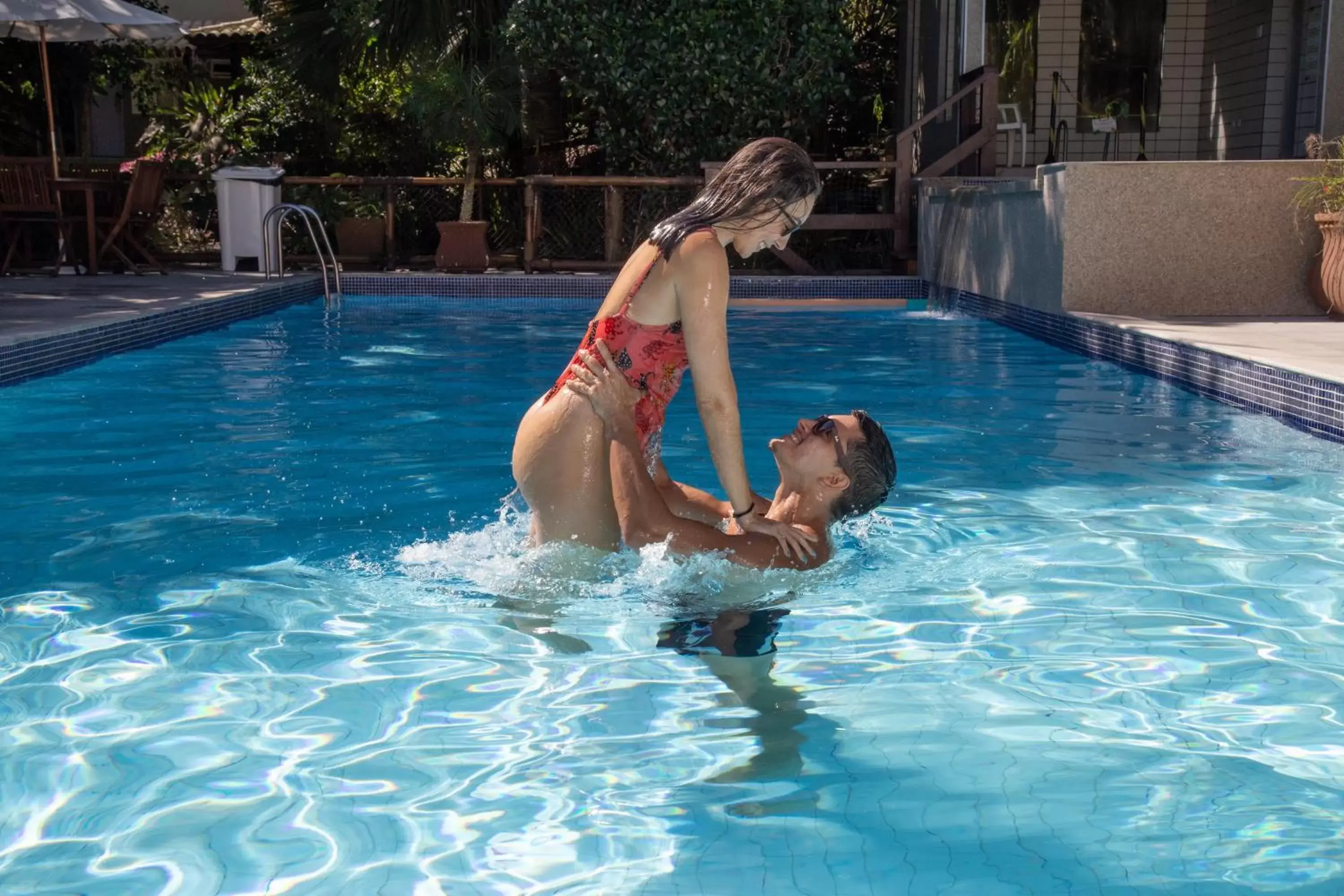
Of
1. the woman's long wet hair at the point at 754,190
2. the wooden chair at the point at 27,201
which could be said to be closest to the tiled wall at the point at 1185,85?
the wooden chair at the point at 27,201

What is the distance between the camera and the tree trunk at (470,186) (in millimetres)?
14734

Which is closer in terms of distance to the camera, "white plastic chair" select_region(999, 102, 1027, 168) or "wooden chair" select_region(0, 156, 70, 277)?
"wooden chair" select_region(0, 156, 70, 277)

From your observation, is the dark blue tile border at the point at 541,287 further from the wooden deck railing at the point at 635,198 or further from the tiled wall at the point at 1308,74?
the tiled wall at the point at 1308,74

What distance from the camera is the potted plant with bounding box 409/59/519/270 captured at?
47.2ft

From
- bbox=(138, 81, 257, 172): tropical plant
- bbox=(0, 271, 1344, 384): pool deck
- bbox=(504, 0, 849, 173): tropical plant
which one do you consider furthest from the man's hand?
bbox=(138, 81, 257, 172): tropical plant

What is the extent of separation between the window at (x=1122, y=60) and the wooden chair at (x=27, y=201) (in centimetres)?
1230

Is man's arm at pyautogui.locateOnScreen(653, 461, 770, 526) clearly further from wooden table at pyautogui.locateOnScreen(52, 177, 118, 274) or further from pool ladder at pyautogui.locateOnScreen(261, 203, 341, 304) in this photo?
wooden table at pyautogui.locateOnScreen(52, 177, 118, 274)

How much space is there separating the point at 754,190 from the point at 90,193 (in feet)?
36.1

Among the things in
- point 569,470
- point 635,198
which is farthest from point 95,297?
point 569,470

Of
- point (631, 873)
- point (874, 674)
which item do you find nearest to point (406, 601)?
point (874, 674)

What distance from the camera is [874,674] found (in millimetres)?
3494

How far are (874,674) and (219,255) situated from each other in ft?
44.5

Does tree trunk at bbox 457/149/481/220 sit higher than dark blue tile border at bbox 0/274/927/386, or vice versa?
tree trunk at bbox 457/149/481/220

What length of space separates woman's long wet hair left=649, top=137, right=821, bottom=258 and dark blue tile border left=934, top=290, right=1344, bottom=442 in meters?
3.94
